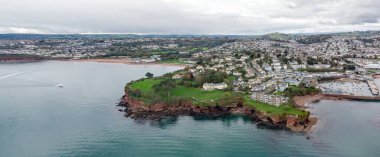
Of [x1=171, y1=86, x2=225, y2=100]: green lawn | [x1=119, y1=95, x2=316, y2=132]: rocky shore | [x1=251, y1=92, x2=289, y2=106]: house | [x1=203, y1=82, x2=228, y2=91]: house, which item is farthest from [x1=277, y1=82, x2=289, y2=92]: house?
[x1=119, y1=95, x2=316, y2=132]: rocky shore

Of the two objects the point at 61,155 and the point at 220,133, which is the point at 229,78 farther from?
the point at 61,155

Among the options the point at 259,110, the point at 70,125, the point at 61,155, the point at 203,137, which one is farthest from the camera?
the point at 259,110

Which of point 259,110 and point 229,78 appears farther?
point 229,78

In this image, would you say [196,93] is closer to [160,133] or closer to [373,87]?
[160,133]

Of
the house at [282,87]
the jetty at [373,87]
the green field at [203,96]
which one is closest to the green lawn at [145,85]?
the green field at [203,96]

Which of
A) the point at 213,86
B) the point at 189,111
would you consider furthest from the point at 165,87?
the point at 213,86

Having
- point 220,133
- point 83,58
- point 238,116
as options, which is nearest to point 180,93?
point 238,116
